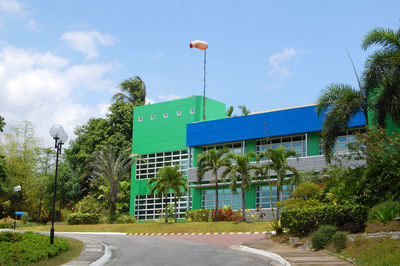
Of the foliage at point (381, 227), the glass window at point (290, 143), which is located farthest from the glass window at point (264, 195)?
the foliage at point (381, 227)

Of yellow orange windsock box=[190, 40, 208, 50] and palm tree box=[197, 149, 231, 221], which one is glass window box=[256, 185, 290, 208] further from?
yellow orange windsock box=[190, 40, 208, 50]

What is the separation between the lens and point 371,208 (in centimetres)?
1756

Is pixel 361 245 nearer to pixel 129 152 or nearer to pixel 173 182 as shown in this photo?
pixel 173 182

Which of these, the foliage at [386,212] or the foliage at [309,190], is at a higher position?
the foliage at [309,190]

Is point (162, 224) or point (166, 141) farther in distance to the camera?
point (166, 141)

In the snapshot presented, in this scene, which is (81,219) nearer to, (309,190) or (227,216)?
(227,216)

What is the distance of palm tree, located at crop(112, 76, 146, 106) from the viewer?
59.4 metres

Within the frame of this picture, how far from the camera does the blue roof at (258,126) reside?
33.8m

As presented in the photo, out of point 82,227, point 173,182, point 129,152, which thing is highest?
point 129,152

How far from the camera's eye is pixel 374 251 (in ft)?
44.8

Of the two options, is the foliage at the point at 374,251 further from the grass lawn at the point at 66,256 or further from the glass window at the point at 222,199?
the glass window at the point at 222,199

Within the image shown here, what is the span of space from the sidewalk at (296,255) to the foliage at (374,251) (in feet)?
1.68

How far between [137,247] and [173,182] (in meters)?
14.6

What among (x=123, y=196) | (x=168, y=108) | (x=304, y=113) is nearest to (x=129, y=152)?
Result: (x=123, y=196)
